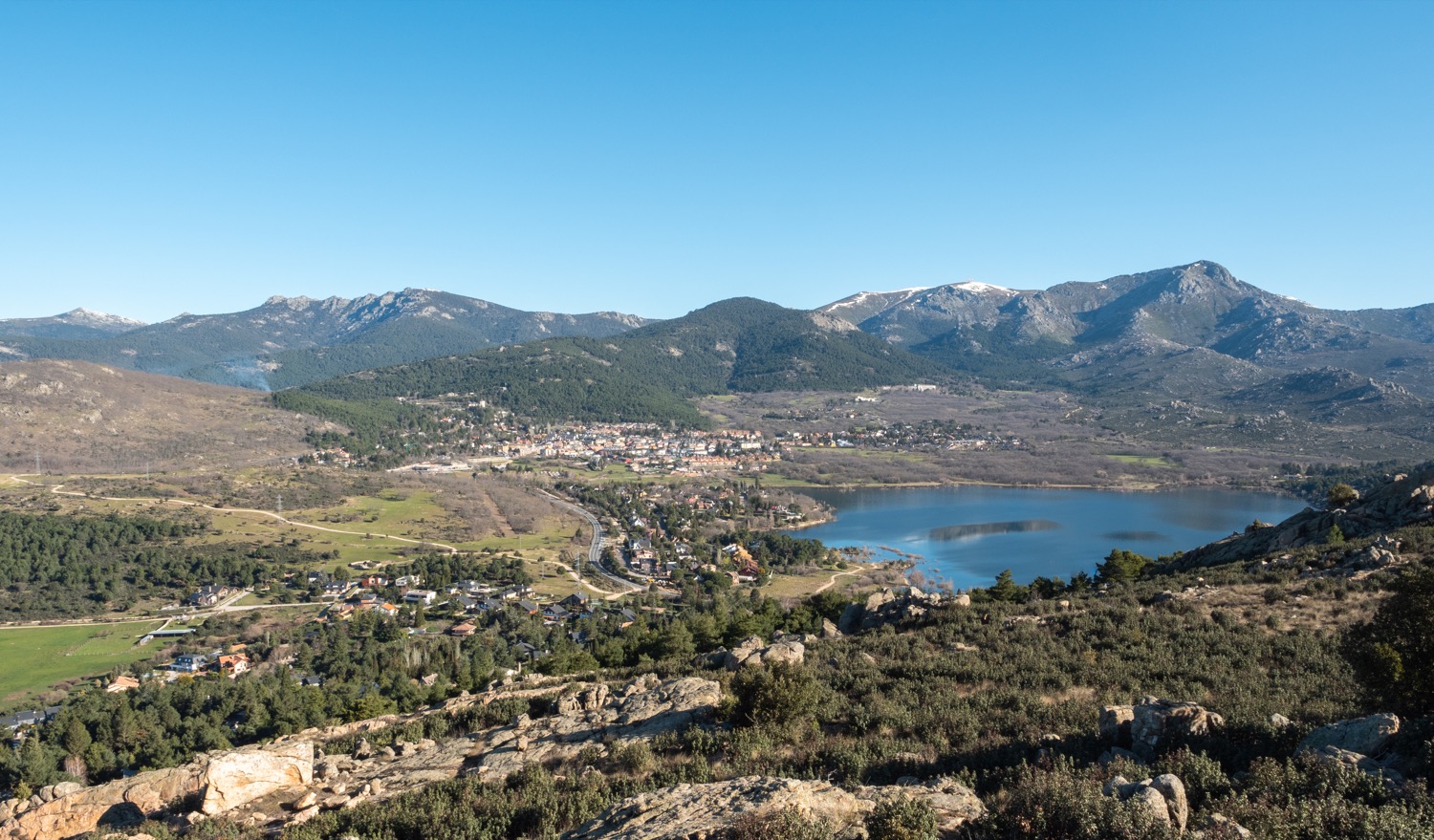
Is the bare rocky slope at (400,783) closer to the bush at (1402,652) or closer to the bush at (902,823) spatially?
the bush at (902,823)

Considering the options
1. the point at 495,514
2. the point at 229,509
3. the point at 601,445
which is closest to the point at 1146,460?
the point at 601,445

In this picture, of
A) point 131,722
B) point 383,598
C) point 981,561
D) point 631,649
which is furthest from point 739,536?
point 131,722

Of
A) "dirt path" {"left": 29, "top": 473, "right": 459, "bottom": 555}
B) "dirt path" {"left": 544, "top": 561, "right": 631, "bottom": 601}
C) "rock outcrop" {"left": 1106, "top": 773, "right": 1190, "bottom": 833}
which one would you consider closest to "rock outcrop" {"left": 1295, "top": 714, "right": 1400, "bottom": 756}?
"rock outcrop" {"left": 1106, "top": 773, "right": 1190, "bottom": 833}

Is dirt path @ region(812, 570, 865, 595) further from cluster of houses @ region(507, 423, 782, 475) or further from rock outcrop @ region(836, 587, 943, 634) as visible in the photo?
cluster of houses @ region(507, 423, 782, 475)

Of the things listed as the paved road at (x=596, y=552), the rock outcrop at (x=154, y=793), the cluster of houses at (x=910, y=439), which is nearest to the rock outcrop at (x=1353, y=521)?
the rock outcrop at (x=154, y=793)

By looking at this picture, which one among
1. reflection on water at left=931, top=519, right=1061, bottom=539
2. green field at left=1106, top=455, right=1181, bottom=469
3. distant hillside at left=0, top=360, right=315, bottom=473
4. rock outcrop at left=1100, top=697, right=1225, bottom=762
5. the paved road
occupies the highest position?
rock outcrop at left=1100, top=697, right=1225, bottom=762

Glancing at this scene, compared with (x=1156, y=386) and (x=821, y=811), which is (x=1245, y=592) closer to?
(x=821, y=811)
